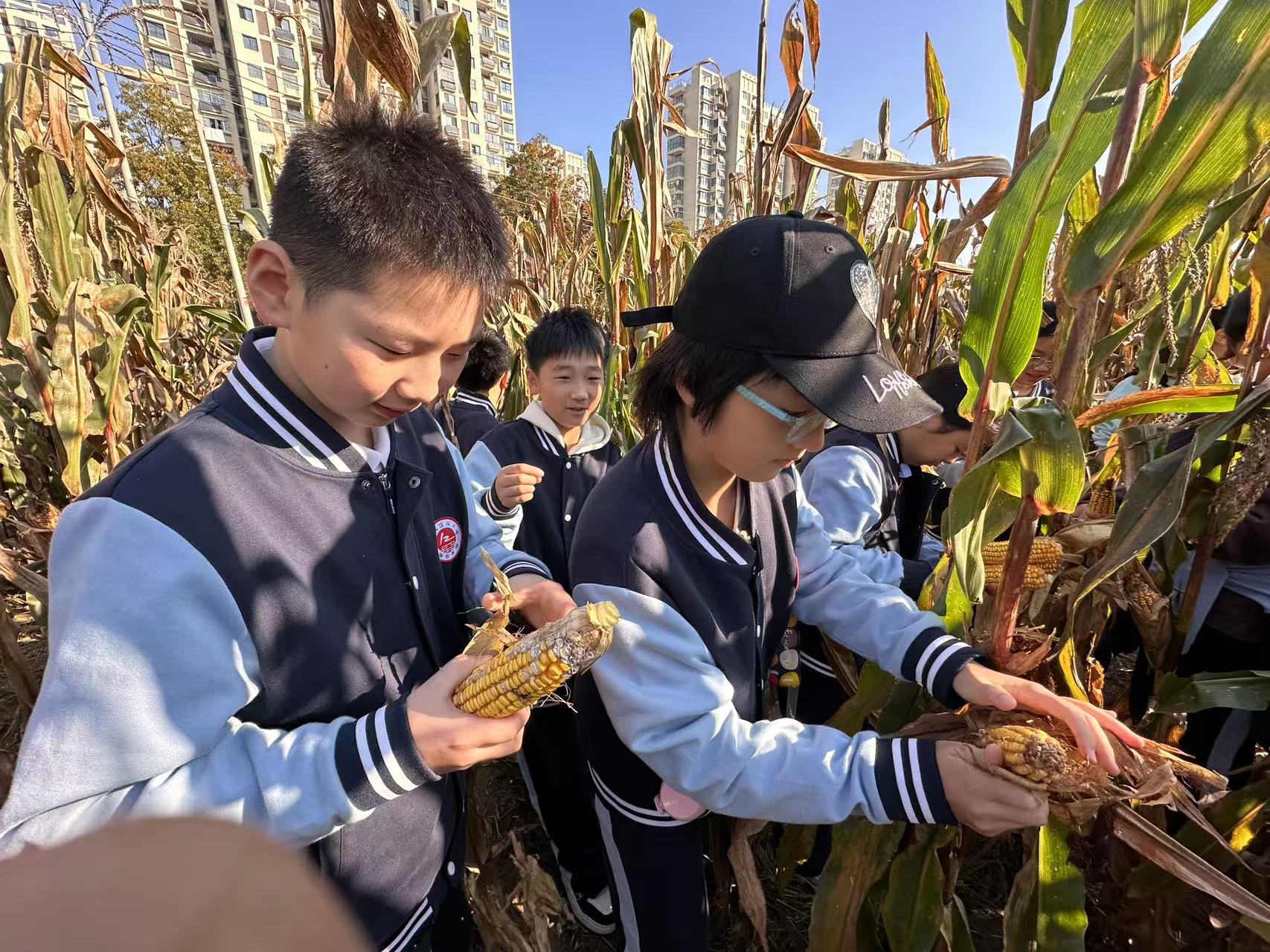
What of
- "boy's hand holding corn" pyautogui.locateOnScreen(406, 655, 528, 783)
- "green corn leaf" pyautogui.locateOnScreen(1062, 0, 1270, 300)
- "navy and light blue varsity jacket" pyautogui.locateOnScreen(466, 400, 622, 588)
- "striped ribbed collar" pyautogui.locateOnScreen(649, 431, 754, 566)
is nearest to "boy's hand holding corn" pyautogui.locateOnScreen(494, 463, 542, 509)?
"navy and light blue varsity jacket" pyautogui.locateOnScreen(466, 400, 622, 588)

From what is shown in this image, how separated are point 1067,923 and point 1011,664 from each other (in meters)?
0.49

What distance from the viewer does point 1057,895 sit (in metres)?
1.03

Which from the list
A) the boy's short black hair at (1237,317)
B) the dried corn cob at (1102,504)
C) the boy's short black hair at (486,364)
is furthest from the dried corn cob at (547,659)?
the boy's short black hair at (486,364)

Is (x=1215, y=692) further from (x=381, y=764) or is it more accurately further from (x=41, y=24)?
(x=41, y=24)

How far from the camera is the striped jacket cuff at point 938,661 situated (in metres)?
0.98

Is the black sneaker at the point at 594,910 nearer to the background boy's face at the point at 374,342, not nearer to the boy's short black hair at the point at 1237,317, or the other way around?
the background boy's face at the point at 374,342

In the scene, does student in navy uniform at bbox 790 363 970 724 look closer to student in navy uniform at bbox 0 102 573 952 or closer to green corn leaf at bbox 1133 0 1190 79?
green corn leaf at bbox 1133 0 1190 79

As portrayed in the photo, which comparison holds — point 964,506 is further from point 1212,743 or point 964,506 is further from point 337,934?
point 1212,743

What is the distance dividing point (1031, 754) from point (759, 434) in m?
0.59

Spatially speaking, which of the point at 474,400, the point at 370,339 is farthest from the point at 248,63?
the point at 370,339

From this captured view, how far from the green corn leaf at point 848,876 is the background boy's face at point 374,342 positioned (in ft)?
3.71

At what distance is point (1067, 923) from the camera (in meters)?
1.03

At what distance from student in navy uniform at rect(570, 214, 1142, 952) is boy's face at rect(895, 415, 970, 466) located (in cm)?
82

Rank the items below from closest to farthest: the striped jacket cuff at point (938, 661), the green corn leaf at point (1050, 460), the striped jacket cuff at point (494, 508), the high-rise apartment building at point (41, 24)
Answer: the green corn leaf at point (1050, 460)
the striped jacket cuff at point (938, 661)
the striped jacket cuff at point (494, 508)
the high-rise apartment building at point (41, 24)
